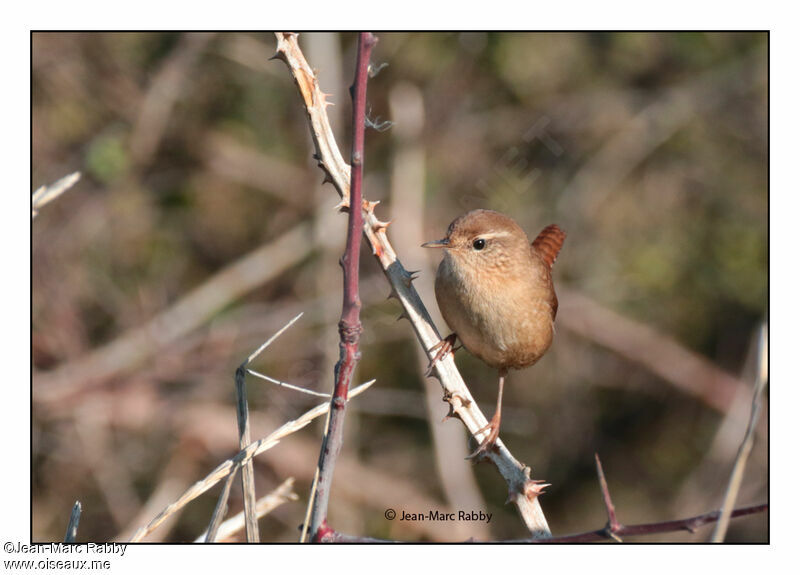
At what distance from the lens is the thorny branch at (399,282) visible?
2.22 meters

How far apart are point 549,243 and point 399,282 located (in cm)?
169

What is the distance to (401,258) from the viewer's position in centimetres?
568

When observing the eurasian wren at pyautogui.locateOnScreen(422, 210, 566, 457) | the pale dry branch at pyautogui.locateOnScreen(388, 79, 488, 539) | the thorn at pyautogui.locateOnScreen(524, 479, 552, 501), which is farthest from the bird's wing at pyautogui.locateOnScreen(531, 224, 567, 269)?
the thorn at pyautogui.locateOnScreen(524, 479, 552, 501)

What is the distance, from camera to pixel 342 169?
2.28 meters

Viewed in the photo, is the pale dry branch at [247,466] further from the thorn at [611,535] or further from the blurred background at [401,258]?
the blurred background at [401,258]

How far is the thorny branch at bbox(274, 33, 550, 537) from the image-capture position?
2.22m

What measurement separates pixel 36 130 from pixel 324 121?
4450mm

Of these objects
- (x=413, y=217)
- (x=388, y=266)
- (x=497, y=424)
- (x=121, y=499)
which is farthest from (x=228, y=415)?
(x=388, y=266)

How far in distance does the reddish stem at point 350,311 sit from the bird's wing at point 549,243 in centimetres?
218

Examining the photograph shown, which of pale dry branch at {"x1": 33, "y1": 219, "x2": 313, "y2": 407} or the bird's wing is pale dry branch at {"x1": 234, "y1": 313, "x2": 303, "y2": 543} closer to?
the bird's wing

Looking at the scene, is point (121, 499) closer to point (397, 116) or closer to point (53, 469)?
point (53, 469)

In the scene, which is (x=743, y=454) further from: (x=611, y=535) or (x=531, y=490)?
(x=531, y=490)

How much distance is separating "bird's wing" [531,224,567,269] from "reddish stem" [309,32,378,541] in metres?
2.18

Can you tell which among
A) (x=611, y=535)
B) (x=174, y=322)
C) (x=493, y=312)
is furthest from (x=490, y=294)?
(x=174, y=322)
